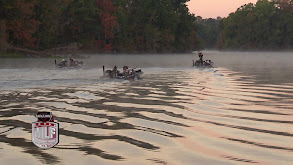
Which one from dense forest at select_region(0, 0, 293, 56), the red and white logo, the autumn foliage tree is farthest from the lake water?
the autumn foliage tree

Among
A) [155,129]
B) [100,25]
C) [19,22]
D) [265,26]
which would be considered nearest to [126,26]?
[100,25]

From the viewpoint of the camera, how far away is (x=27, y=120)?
10.4 metres

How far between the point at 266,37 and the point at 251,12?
42.9 feet

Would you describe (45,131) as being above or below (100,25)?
below

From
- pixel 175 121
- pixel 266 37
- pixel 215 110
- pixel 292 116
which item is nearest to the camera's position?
pixel 175 121

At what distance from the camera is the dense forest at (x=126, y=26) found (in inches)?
2753

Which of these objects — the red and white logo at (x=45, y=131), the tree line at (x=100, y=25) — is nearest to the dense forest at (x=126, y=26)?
the tree line at (x=100, y=25)

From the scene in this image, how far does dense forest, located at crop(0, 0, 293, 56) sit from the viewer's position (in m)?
69.9

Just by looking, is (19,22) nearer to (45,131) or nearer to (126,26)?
(126,26)

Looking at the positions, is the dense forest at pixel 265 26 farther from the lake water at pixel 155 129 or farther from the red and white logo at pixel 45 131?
the red and white logo at pixel 45 131

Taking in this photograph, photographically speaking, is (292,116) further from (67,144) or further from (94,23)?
(94,23)

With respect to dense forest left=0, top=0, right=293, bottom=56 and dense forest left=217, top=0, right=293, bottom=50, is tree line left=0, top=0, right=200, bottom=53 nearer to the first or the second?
dense forest left=0, top=0, right=293, bottom=56

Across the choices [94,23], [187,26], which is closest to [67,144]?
[94,23]

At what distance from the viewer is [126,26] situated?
114m
